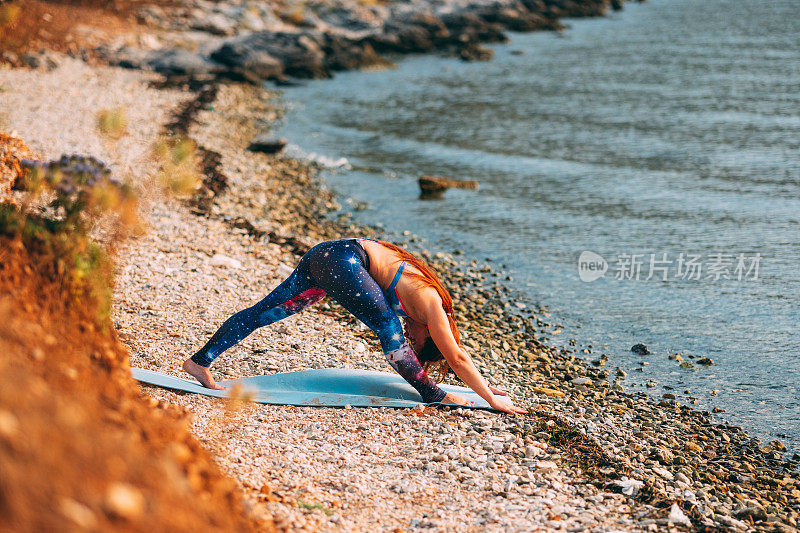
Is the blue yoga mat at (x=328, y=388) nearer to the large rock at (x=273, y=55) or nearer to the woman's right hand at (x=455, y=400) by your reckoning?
the woman's right hand at (x=455, y=400)

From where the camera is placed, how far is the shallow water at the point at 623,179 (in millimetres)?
9203

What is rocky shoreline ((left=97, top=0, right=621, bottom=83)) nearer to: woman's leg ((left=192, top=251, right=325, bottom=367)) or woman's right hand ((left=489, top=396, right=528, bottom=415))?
woman's leg ((left=192, top=251, right=325, bottom=367))

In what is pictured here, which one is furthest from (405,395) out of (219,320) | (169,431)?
(169,431)

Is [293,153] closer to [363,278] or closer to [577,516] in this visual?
[363,278]

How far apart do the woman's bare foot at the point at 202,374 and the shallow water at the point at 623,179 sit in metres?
4.53

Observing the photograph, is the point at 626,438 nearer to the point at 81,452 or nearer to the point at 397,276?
the point at 397,276

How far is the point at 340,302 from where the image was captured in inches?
218

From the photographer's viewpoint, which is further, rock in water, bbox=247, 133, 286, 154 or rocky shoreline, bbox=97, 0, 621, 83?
rocky shoreline, bbox=97, 0, 621, 83

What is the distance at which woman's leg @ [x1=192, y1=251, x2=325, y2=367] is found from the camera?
19.2 feet

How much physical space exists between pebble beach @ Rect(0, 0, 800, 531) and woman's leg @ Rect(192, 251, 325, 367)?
1.42ft

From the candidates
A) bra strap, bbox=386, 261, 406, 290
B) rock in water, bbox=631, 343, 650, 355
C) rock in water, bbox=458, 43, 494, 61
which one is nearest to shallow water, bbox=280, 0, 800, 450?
rock in water, bbox=631, 343, 650, 355

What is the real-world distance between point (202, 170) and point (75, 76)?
993cm

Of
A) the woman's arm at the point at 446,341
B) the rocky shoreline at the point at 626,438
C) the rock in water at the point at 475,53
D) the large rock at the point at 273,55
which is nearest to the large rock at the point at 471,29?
the rock in water at the point at 475,53

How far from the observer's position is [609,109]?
23312mm
